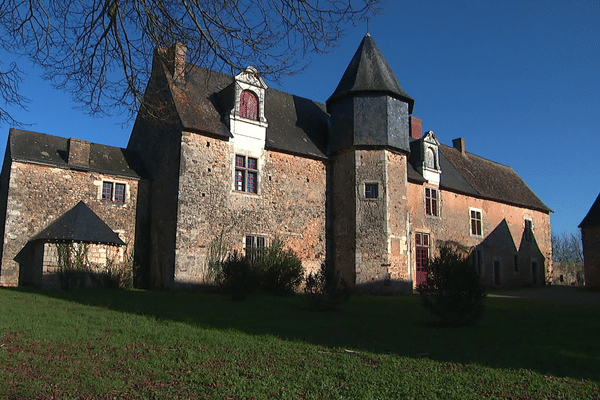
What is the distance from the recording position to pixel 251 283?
13.0 metres

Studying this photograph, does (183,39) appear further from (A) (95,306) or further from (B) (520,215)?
(B) (520,215)

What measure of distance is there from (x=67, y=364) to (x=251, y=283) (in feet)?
25.2

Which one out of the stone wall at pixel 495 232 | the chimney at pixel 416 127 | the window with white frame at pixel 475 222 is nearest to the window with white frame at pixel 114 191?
the stone wall at pixel 495 232

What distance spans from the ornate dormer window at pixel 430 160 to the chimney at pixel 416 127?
10.4 feet

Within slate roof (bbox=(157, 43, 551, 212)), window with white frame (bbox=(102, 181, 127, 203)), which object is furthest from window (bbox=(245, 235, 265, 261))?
window with white frame (bbox=(102, 181, 127, 203))

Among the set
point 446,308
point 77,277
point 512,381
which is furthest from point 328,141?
point 512,381

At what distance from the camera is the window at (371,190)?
58.9 ft

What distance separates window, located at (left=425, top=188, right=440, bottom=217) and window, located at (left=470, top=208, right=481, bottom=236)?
288 centimetres

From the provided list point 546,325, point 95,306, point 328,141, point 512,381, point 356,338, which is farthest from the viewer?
point 328,141

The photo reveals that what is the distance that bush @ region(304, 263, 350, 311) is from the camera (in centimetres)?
1073

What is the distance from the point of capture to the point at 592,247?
73.9 feet

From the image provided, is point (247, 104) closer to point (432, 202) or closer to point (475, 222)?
point (432, 202)

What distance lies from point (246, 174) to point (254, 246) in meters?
2.54

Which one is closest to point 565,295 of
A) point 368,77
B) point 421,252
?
point 421,252
